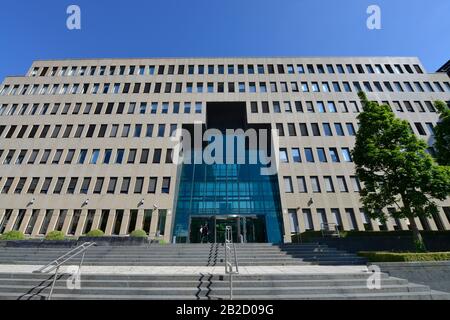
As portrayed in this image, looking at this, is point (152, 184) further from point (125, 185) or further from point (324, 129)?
point (324, 129)

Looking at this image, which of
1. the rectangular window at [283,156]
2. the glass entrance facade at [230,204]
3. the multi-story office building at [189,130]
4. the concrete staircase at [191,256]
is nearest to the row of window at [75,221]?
the multi-story office building at [189,130]

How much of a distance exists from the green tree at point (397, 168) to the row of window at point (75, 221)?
20033 mm

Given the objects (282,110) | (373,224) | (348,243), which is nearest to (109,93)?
(282,110)

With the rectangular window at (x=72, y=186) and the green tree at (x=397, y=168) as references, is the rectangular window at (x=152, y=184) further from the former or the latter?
the green tree at (x=397, y=168)

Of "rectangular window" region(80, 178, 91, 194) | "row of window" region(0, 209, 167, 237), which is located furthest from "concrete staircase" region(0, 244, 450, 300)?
"rectangular window" region(80, 178, 91, 194)

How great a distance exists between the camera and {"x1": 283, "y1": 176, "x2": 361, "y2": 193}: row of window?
26.6 metres

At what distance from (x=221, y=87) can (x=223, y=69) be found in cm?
391

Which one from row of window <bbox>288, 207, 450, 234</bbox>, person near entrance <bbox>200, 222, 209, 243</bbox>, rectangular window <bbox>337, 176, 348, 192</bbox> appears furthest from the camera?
rectangular window <bbox>337, 176, 348, 192</bbox>

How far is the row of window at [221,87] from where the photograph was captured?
3344 cm

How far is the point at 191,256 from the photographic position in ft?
46.3

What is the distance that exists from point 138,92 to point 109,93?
4181 millimetres

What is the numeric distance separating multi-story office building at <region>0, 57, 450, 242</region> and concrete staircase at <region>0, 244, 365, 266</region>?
8.64 m

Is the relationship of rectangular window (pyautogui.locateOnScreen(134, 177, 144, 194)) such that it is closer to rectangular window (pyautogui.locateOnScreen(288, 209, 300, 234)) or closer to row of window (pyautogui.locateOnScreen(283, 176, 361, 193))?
row of window (pyautogui.locateOnScreen(283, 176, 361, 193))

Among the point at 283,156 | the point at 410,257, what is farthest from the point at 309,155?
the point at 410,257
